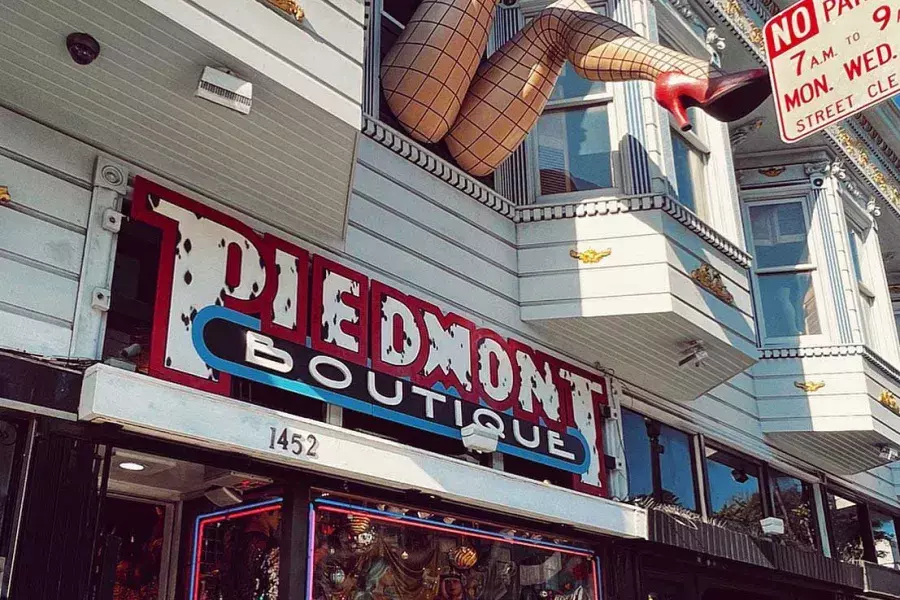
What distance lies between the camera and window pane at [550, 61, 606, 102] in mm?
9586

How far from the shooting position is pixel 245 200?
646cm

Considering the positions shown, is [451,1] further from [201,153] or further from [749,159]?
[749,159]

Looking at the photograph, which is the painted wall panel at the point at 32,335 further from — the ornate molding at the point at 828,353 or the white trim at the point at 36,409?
the ornate molding at the point at 828,353

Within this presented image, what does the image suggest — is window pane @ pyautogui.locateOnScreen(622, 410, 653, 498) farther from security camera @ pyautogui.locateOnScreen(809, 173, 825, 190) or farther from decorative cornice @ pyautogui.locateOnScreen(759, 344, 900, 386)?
security camera @ pyautogui.locateOnScreen(809, 173, 825, 190)

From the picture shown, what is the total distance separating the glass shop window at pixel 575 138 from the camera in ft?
30.2

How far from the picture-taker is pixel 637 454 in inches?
384

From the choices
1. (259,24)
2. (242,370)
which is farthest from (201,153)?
(242,370)

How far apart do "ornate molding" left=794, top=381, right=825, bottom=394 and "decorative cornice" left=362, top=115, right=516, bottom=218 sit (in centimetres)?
533

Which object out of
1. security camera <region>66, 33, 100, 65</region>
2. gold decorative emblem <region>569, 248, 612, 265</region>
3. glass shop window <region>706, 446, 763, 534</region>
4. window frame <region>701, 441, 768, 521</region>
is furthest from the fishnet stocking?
glass shop window <region>706, 446, 763, 534</region>

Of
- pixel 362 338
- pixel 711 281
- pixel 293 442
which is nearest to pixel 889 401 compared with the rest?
pixel 711 281

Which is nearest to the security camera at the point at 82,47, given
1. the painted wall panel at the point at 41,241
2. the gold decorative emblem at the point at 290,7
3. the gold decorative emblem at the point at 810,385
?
the painted wall panel at the point at 41,241

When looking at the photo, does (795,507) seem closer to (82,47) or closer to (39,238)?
(39,238)

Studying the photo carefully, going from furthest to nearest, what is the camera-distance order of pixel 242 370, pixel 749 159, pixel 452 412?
pixel 749 159
pixel 452 412
pixel 242 370

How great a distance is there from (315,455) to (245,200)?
1.81 meters
